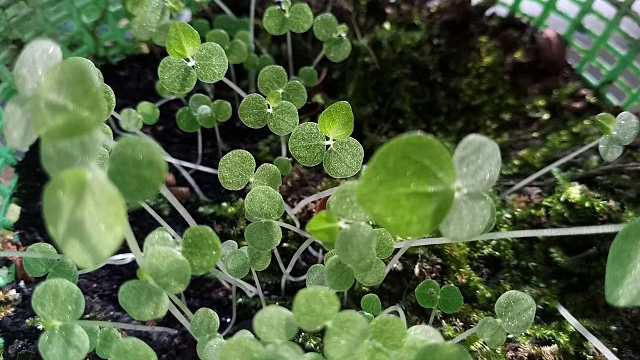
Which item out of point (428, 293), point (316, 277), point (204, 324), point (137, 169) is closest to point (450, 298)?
point (428, 293)

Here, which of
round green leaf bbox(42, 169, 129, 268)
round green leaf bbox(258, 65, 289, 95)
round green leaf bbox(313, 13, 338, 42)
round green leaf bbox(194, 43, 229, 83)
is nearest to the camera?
round green leaf bbox(42, 169, 129, 268)

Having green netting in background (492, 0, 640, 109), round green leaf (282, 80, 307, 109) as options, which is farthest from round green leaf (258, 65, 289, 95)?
green netting in background (492, 0, 640, 109)

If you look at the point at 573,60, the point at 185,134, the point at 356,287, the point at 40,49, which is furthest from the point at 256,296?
the point at 573,60

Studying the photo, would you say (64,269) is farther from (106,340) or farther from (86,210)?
(86,210)

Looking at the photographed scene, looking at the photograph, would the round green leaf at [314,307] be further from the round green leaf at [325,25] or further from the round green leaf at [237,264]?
the round green leaf at [325,25]

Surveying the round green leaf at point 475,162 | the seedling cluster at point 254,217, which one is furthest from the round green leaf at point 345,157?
the round green leaf at point 475,162

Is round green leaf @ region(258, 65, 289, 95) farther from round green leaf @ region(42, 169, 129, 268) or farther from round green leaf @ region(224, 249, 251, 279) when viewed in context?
round green leaf @ region(42, 169, 129, 268)
